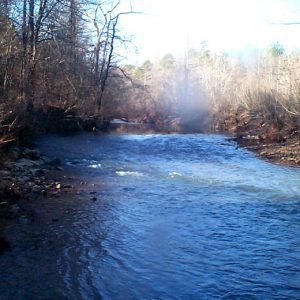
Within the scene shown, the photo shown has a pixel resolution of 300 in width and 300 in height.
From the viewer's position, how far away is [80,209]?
883 centimetres

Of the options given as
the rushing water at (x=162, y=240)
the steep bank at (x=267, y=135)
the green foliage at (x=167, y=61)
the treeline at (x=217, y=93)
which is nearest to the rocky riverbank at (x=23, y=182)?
the rushing water at (x=162, y=240)

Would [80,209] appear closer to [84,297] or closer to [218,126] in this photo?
[84,297]

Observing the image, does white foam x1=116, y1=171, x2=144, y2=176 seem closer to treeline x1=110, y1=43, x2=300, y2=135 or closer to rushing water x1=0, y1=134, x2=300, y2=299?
rushing water x1=0, y1=134, x2=300, y2=299

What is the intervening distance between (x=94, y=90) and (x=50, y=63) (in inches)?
287

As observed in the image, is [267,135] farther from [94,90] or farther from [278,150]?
[94,90]

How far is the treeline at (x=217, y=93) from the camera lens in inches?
1075

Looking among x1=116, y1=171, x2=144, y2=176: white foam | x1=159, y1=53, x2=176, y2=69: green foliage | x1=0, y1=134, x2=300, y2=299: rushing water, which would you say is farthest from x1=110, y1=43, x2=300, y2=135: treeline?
x1=0, y1=134, x2=300, y2=299: rushing water

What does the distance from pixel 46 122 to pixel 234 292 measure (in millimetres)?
18825

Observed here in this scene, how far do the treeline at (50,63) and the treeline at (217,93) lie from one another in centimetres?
443

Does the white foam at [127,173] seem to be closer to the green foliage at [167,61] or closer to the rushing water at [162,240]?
the rushing water at [162,240]

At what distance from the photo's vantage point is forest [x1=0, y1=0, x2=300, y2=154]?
16031 mm

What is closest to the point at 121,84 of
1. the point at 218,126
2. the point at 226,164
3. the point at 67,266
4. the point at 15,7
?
the point at 218,126

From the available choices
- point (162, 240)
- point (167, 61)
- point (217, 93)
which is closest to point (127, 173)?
point (162, 240)

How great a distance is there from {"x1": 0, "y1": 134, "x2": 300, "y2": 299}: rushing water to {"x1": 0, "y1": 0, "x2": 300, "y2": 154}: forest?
3.53m
